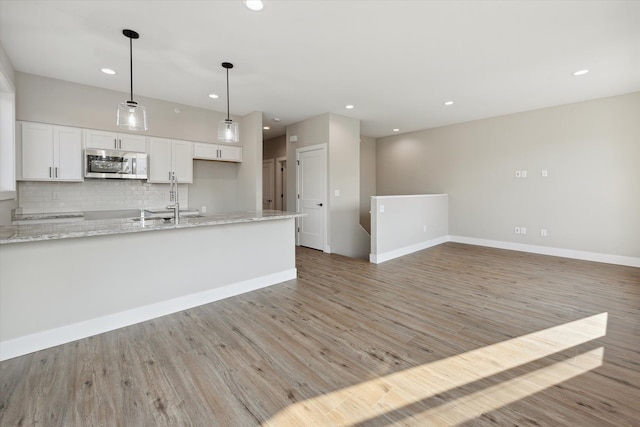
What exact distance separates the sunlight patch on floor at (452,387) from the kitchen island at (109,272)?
1.90 meters

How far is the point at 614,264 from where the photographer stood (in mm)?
4715

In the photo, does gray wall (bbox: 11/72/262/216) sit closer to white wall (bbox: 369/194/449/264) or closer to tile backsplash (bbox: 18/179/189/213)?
tile backsplash (bbox: 18/179/189/213)

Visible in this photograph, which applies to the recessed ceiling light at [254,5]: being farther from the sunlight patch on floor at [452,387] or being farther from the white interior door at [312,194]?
the white interior door at [312,194]

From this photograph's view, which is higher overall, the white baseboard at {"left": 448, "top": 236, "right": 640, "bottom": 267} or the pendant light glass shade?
the pendant light glass shade

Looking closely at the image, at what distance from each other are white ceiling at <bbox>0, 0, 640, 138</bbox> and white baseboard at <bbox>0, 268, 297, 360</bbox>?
2676mm

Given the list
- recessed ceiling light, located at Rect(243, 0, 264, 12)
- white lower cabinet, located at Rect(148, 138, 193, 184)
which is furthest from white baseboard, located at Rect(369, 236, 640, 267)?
recessed ceiling light, located at Rect(243, 0, 264, 12)

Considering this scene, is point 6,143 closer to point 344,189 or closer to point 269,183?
point 344,189

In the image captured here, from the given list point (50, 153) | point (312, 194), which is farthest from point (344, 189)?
point (50, 153)

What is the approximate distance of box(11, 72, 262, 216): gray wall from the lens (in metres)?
3.81

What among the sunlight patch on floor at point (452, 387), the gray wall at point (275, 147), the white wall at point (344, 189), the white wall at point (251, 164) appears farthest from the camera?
the gray wall at point (275, 147)

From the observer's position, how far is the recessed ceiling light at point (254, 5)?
2.31 metres

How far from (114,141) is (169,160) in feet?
2.60

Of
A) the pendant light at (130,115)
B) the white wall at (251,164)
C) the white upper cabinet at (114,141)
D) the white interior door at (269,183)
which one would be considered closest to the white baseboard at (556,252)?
the white wall at (251,164)

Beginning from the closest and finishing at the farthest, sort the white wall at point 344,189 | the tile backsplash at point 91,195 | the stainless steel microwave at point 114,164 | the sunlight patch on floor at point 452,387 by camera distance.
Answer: the sunlight patch on floor at point 452,387 < the tile backsplash at point 91,195 < the stainless steel microwave at point 114,164 < the white wall at point 344,189
